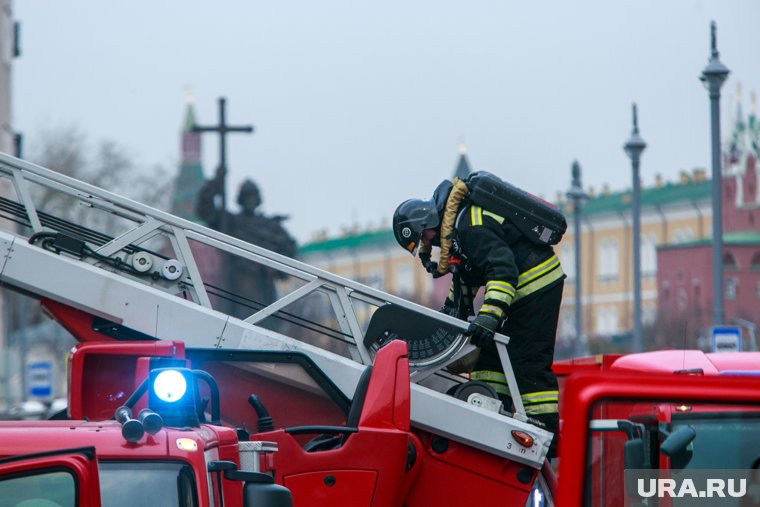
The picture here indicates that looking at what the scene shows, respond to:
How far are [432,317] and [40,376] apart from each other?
3573 cm

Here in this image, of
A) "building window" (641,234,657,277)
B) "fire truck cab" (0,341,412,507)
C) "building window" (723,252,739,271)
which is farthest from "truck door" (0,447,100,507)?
Answer: "building window" (641,234,657,277)

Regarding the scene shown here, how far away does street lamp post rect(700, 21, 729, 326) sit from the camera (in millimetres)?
20422

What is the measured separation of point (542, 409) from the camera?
329 inches

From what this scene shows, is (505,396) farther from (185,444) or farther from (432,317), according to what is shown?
(185,444)

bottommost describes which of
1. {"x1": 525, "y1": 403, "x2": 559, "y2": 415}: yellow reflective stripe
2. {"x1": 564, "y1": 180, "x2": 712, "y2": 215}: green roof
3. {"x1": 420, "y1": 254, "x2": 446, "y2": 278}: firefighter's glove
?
{"x1": 525, "y1": 403, "x2": 559, "y2": 415}: yellow reflective stripe

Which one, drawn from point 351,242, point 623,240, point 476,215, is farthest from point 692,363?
point 351,242

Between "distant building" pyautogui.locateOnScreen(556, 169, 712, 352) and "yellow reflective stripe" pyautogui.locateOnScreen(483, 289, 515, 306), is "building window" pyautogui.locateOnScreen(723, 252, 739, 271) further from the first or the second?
"yellow reflective stripe" pyautogui.locateOnScreen(483, 289, 515, 306)

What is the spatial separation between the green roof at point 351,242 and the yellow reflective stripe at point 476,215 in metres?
107

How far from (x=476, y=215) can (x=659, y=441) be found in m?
2.82

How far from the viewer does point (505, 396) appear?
8.41 meters

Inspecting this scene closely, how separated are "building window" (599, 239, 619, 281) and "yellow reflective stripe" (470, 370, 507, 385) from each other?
95.3 metres

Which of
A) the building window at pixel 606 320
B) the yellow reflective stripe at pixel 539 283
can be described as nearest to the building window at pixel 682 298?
the building window at pixel 606 320

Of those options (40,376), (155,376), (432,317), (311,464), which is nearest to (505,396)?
(432,317)

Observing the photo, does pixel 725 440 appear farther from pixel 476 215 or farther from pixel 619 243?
pixel 619 243
